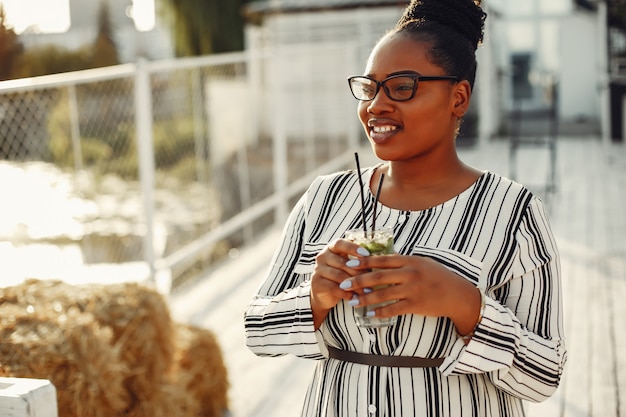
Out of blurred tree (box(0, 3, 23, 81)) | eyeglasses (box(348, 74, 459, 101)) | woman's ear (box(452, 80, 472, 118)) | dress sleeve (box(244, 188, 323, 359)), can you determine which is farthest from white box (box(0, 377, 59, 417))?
blurred tree (box(0, 3, 23, 81))

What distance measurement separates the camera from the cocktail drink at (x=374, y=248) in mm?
1446

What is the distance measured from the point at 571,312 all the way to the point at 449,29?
151 inches

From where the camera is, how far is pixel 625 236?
Answer: 24.2ft

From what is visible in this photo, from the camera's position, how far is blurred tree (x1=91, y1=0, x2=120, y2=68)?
23.6 m

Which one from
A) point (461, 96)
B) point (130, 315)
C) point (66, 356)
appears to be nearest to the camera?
point (461, 96)

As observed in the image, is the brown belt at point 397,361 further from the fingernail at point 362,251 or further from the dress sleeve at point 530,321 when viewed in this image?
the fingernail at point 362,251

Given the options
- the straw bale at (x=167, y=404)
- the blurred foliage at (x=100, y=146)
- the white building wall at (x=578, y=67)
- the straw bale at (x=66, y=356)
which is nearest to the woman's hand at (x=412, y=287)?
the straw bale at (x=66, y=356)

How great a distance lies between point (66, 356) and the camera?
2.41 metres

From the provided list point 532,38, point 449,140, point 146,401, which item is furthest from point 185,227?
point 532,38

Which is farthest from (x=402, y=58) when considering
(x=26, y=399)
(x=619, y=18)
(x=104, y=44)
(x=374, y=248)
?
(x=104, y=44)

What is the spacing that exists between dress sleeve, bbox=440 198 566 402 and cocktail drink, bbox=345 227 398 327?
0.54 ft

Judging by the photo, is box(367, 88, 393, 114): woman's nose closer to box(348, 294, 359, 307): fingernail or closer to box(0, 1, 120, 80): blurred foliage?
box(348, 294, 359, 307): fingernail

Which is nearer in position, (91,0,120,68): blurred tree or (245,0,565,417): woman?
(245,0,565,417): woman

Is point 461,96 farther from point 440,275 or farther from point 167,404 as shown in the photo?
point 167,404
